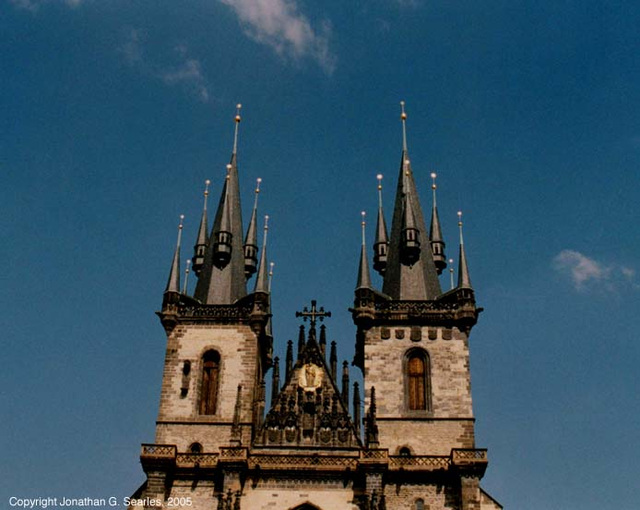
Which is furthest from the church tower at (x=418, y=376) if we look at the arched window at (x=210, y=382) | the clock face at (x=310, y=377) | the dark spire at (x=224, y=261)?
the arched window at (x=210, y=382)

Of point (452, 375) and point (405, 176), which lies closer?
point (452, 375)

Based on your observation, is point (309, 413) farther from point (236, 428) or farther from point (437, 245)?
point (437, 245)

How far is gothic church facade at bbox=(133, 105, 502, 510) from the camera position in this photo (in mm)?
33094

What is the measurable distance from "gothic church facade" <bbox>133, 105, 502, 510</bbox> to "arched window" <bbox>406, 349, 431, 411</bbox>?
0.05m

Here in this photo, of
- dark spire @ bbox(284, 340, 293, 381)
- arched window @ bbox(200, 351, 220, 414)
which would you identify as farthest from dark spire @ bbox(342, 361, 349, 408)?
arched window @ bbox(200, 351, 220, 414)

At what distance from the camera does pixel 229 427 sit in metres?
34.9

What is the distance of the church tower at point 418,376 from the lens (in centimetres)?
3306

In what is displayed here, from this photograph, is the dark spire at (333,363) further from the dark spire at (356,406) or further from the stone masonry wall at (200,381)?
the stone masonry wall at (200,381)

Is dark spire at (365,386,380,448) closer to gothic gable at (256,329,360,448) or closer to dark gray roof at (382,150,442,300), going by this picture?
gothic gable at (256,329,360,448)

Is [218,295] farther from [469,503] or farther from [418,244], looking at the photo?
[469,503]

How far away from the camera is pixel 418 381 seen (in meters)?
35.8

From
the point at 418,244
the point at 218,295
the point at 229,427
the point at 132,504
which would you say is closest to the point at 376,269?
the point at 418,244

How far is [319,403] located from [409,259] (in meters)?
7.69

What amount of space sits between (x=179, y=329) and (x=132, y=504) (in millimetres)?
7030
